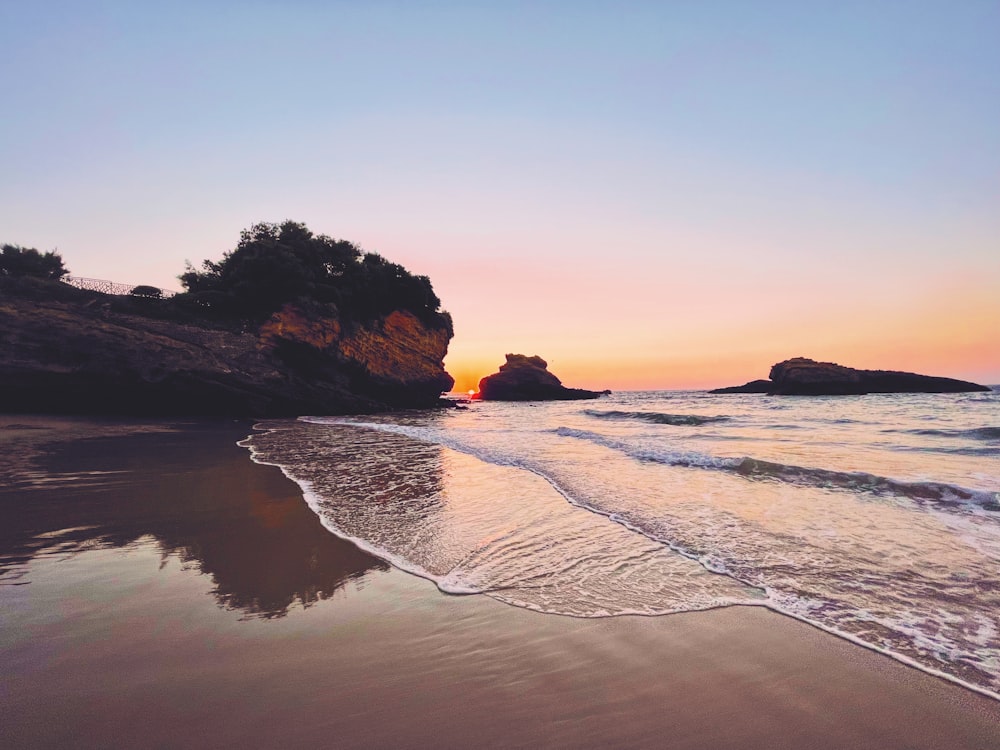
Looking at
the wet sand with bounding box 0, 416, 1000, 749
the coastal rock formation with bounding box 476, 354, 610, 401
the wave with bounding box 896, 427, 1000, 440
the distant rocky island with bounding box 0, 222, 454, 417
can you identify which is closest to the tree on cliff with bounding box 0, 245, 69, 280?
the distant rocky island with bounding box 0, 222, 454, 417

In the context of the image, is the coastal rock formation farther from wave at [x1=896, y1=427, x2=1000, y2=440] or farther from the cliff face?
wave at [x1=896, y1=427, x2=1000, y2=440]

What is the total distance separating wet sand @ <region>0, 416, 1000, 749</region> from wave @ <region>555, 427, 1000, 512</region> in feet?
19.0

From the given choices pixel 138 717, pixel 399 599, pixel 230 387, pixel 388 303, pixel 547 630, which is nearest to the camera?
pixel 138 717

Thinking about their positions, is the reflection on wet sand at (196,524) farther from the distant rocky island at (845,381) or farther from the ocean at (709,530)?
the distant rocky island at (845,381)

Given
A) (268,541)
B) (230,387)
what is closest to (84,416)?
(230,387)

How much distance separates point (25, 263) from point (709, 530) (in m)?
37.3

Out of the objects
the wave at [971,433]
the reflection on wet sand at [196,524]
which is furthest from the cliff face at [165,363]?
the wave at [971,433]

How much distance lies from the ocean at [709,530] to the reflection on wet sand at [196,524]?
0.54 meters

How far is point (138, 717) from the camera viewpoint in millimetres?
1928

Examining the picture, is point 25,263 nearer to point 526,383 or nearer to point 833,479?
point 833,479

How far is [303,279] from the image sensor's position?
100 ft

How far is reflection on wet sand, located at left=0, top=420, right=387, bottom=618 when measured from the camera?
3.63 meters

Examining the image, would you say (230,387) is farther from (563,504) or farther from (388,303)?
(563,504)

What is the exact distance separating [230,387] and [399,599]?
25.2m
